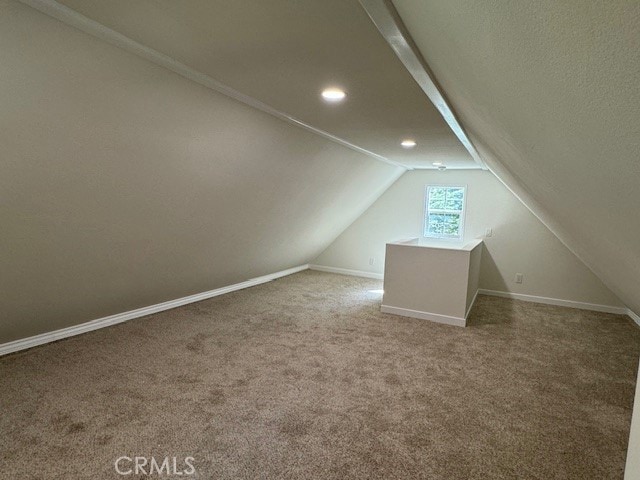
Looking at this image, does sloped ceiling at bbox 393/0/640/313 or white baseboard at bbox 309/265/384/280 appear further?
white baseboard at bbox 309/265/384/280

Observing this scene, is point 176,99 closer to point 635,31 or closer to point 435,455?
point 635,31

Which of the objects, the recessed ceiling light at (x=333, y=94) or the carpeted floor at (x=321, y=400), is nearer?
the carpeted floor at (x=321, y=400)

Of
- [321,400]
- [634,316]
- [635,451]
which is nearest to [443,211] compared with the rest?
[634,316]

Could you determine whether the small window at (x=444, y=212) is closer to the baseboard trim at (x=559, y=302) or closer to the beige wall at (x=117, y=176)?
the baseboard trim at (x=559, y=302)

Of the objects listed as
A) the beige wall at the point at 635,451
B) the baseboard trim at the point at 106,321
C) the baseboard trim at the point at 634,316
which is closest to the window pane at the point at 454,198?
the baseboard trim at the point at 634,316

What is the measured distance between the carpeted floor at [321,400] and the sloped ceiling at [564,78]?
1.36 m

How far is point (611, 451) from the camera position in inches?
78.9

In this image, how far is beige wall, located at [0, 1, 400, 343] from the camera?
167 centimetres

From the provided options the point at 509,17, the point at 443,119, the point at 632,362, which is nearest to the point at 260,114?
the point at 443,119

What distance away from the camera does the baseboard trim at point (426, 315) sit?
398 cm

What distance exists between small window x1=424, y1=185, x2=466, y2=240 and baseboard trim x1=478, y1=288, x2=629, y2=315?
99 cm

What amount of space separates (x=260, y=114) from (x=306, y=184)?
1436 mm

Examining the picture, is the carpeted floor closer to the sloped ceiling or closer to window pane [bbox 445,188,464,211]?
the sloped ceiling
